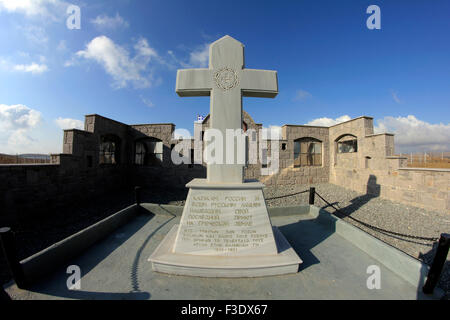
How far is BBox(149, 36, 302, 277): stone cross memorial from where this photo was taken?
2246mm

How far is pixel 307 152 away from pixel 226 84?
9056 millimetres

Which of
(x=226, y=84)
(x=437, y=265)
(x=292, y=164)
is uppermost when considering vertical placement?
(x=226, y=84)

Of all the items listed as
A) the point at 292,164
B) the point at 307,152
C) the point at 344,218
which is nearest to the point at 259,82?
the point at 344,218

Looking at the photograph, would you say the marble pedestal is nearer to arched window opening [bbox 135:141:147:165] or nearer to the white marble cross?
the white marble cross

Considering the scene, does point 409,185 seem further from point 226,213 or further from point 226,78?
point 226,78

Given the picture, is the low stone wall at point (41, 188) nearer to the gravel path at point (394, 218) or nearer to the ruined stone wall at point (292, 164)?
the gravel path at point (394, 218)

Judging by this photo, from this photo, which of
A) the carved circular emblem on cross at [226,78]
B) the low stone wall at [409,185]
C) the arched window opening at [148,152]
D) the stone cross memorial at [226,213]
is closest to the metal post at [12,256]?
the stone cross memorial at [226,213]

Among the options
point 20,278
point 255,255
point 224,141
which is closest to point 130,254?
point 20,278

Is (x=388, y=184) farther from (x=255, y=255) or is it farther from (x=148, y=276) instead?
(x=148, y=276)

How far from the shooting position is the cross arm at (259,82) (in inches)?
110

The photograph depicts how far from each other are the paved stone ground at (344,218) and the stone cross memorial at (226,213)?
9.67 feet

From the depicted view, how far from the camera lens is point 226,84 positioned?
9.09 feet

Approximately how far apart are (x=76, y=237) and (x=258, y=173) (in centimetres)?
812
